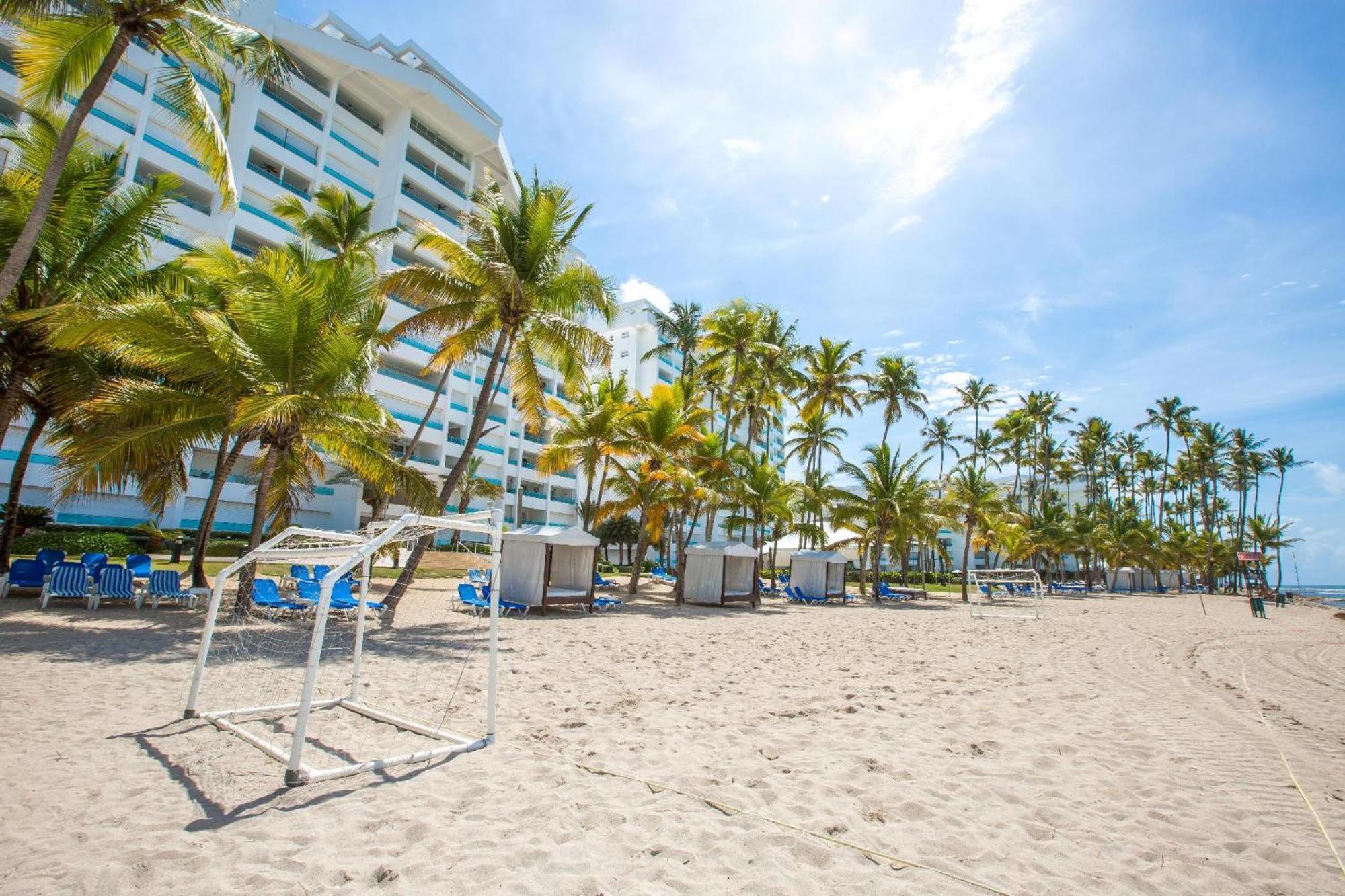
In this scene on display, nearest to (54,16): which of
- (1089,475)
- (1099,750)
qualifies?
(1099,750)

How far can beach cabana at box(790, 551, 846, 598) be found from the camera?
26562 millimetres

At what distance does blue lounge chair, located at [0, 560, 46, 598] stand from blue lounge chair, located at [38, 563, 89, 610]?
18.4 inches

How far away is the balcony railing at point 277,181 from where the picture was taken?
32156 millimetres

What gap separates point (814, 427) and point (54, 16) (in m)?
33.7

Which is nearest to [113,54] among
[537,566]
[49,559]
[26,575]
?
[26,575]

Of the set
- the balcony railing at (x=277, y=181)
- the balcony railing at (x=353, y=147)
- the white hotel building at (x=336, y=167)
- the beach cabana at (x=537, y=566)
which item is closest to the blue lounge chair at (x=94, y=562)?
the beach cabana at (x=537, y=566)

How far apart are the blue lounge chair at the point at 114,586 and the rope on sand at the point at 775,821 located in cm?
1114

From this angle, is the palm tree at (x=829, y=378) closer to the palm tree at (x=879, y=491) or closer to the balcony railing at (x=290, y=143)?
the palm tree at (x=879, y=491)

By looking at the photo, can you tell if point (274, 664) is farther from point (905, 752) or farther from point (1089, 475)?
point (1089, 475)

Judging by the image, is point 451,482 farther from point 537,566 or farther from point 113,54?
point 113,54

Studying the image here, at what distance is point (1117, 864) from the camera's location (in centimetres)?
371

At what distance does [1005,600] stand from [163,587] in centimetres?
3419

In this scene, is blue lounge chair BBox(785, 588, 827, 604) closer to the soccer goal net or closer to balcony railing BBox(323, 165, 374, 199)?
the soccer goal net

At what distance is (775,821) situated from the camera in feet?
13.5
